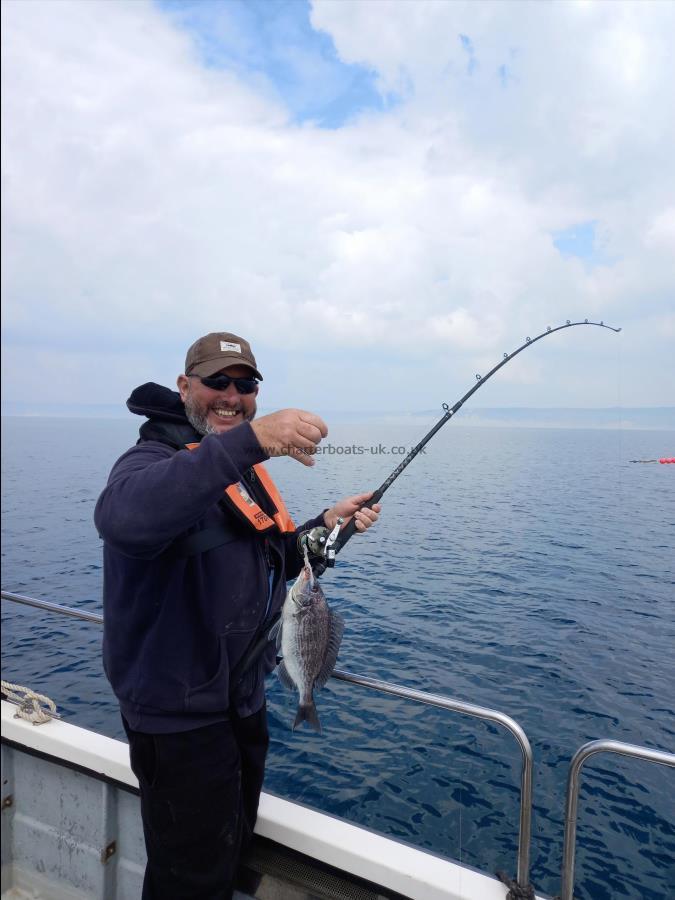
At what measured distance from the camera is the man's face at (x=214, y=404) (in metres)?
2.70

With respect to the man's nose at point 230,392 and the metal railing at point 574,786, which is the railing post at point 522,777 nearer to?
the metal railing at point 574,786

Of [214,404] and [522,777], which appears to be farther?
[214,404]

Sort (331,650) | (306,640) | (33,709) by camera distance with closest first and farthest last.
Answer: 1. (306,640)
2. (331,650)
3. (33,709)

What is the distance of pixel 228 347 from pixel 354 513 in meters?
1.20

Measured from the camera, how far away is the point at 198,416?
270 cm

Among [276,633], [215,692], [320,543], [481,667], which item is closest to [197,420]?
[320,543]

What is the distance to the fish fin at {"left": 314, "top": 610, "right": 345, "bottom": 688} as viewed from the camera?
2941mm

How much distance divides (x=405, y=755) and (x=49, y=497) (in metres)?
26.7

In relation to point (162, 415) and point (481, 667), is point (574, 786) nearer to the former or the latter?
point (162, 415)

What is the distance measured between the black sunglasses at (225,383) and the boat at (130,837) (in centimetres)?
141

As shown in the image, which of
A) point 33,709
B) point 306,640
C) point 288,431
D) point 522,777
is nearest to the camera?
point 288,431

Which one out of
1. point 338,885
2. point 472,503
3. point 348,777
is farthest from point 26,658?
Answer: point 472,503

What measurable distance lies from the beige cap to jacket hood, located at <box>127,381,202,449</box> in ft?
0.60

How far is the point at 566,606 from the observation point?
486 inches
